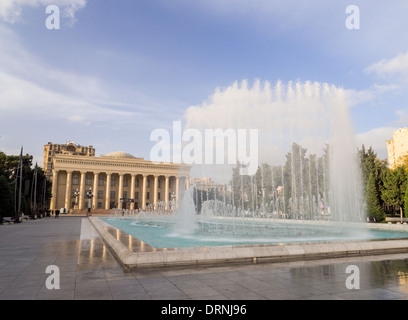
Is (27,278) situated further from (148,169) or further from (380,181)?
(148,169)

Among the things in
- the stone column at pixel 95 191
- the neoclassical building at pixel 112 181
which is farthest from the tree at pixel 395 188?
the stone column at pixel 95 191

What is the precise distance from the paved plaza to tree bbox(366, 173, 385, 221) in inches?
885

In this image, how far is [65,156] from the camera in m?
61.9

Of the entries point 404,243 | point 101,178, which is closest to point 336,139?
point 404,243

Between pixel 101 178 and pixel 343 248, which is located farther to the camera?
pixel 101 178

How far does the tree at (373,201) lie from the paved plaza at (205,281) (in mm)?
22477

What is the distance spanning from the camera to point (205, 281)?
16.5 feet

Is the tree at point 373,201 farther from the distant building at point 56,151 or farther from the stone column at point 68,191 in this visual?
the distant building at point 56,151

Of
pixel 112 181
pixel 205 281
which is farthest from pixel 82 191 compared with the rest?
pixel 205 281

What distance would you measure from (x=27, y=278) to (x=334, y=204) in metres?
20.7

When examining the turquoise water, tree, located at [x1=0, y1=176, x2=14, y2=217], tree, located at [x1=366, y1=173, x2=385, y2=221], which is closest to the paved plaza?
the turquoise water

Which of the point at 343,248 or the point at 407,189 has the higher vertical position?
the point at 407,189

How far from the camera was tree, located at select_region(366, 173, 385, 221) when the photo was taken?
26.6 meters

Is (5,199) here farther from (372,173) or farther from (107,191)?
(107,191)
